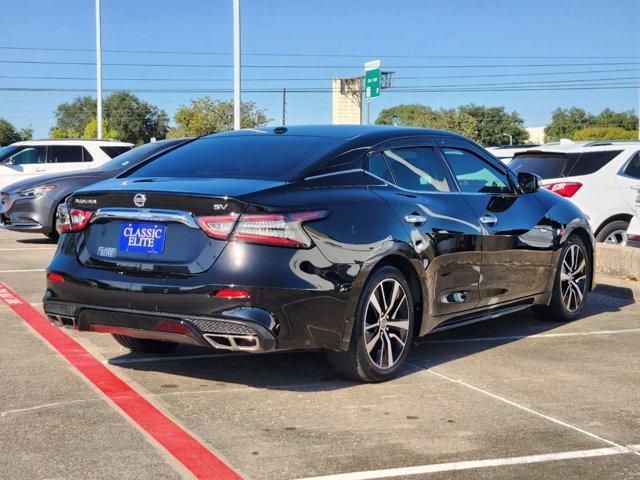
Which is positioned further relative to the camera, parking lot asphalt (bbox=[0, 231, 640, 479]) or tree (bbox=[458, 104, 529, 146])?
tree (bbox=[458, 104, 529, 146])

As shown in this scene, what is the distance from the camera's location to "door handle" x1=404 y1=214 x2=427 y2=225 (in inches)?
228

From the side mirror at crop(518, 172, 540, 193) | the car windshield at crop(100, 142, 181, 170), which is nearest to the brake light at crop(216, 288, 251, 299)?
the side mirror at crop(518, 172, 540, 193)

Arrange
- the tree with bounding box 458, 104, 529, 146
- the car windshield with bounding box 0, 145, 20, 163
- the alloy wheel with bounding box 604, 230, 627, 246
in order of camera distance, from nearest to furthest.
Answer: the alloy wheel with bounding box 604, 230, 627, 246
the car windshield with bounding box 0, 145, 20, 163
the tree with bounding box 458, 104, 529, 146

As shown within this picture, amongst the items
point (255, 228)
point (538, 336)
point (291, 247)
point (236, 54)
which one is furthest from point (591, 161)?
point (236, 54)

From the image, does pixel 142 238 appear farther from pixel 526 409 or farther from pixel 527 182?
pixel 527 182

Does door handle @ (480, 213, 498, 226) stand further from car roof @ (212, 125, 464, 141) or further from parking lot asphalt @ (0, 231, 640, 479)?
parking lot asphalt @ (0, 231, 640, 479)

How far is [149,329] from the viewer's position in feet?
16.9

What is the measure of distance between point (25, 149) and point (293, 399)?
16.0 metres

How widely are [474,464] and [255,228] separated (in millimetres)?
1695

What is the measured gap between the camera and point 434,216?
6074mm

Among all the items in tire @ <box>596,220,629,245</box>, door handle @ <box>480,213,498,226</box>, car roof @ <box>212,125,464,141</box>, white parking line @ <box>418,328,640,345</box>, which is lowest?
white parking line @ <box>418,328,640,345</box>

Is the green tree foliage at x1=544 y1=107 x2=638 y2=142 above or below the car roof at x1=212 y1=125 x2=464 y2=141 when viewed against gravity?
above

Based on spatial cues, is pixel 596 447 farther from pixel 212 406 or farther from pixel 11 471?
pixel 11 471

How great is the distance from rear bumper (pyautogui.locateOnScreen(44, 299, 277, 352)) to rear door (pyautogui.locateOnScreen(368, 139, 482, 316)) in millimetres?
1330
